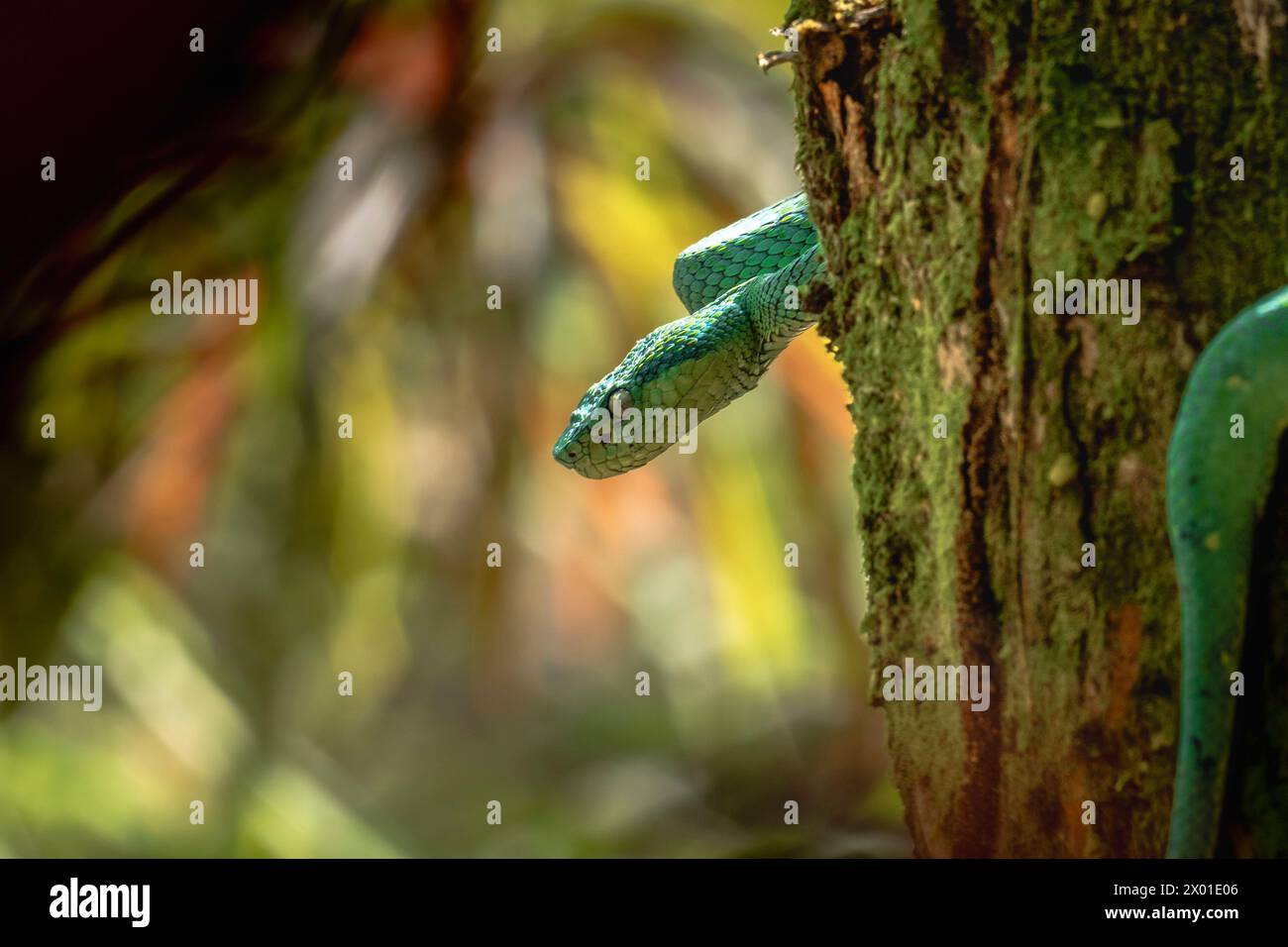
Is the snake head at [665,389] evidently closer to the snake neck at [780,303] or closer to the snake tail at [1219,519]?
the snake neck at [780,303]

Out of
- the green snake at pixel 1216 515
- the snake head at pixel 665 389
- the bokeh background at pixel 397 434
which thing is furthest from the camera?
the bokeh background at pixel 397 434

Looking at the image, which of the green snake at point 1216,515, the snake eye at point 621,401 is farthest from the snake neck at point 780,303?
the green snake at point 1216,515

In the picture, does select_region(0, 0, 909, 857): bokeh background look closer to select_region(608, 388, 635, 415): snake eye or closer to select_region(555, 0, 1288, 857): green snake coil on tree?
select_region(608, 388, 635, 415): snake eye

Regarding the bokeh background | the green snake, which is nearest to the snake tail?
the green snake

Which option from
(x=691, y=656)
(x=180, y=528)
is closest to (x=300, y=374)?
(x=180, y=528)

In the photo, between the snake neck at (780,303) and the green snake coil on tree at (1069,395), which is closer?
the green snake coil on tree at (1069,395)
